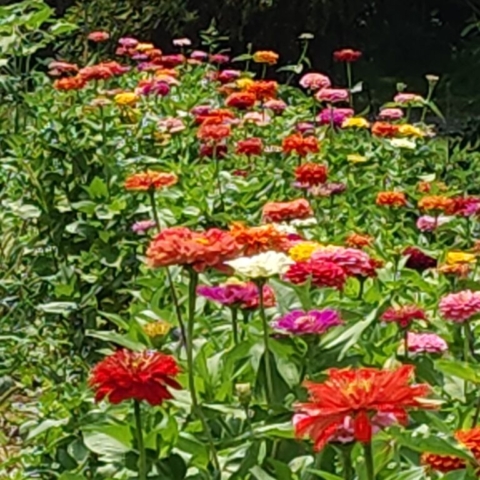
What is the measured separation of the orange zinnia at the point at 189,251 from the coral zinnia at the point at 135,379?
0.38ft

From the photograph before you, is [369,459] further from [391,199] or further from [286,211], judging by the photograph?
[391,199]

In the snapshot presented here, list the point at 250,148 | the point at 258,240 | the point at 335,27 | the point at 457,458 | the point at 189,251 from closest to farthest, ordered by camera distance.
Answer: the point at 457,458, the point at 189,251, the point at 258,240, the point at 250,148, the point at 335,27

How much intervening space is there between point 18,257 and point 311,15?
14.1 feet

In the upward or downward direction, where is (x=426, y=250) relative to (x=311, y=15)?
upward

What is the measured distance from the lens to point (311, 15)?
7230 millimetres

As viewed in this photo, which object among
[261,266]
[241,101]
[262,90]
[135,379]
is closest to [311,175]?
[241,101]

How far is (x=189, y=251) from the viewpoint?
1396mm

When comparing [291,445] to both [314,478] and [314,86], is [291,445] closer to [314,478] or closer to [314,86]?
[314,478]

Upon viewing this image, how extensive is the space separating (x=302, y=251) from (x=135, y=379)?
0.58 m

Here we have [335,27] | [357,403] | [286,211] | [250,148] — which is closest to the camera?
[357,403]

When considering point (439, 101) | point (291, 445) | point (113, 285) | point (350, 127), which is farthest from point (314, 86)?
point (439, 101)

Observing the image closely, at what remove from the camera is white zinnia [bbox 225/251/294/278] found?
1.47 m

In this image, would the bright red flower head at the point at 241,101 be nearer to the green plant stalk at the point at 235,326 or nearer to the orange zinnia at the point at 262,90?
the orange zinnia at the point at 262,90

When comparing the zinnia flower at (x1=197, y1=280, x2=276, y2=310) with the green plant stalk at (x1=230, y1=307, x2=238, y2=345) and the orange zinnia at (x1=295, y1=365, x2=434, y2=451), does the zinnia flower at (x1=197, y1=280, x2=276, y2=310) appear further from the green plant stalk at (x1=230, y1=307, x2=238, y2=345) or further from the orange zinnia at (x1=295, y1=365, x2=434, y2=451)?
the orange zinnia at (x1=295, y1=365, x2=434, y2=451)
